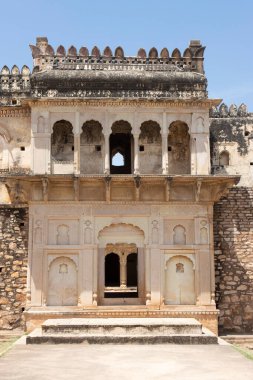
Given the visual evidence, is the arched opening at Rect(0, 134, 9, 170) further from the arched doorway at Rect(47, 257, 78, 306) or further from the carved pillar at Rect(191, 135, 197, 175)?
the carved pillar at Rect(191, 135, 197, 175)

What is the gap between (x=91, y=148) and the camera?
45.2 ft

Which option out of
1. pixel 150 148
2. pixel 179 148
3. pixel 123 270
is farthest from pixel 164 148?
pixel 123 270

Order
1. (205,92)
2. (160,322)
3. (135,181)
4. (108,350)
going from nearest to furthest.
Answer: (108,350)
(160,322)
(135,181)
(205,92)

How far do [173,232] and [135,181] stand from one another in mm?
1624

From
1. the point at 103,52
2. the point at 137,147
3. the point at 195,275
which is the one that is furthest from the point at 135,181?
the point at 103,52

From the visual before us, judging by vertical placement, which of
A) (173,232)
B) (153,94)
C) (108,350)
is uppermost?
(153,94)

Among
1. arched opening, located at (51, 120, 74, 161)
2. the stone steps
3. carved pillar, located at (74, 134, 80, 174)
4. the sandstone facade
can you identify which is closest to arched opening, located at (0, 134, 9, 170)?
the sandstone facade

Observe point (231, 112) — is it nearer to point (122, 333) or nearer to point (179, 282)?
point (179, 282)

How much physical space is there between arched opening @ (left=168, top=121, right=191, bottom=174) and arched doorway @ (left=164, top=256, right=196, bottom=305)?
2.25 meters

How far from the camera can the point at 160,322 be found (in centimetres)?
1102

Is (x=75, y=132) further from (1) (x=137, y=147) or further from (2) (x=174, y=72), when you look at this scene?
(2) (x=174, y=72)

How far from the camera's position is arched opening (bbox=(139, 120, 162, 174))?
13607 millimetres

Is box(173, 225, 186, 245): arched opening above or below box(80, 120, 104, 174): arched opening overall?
below

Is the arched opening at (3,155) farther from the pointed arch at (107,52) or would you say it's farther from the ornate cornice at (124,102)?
the pointed arch at (107,52)
